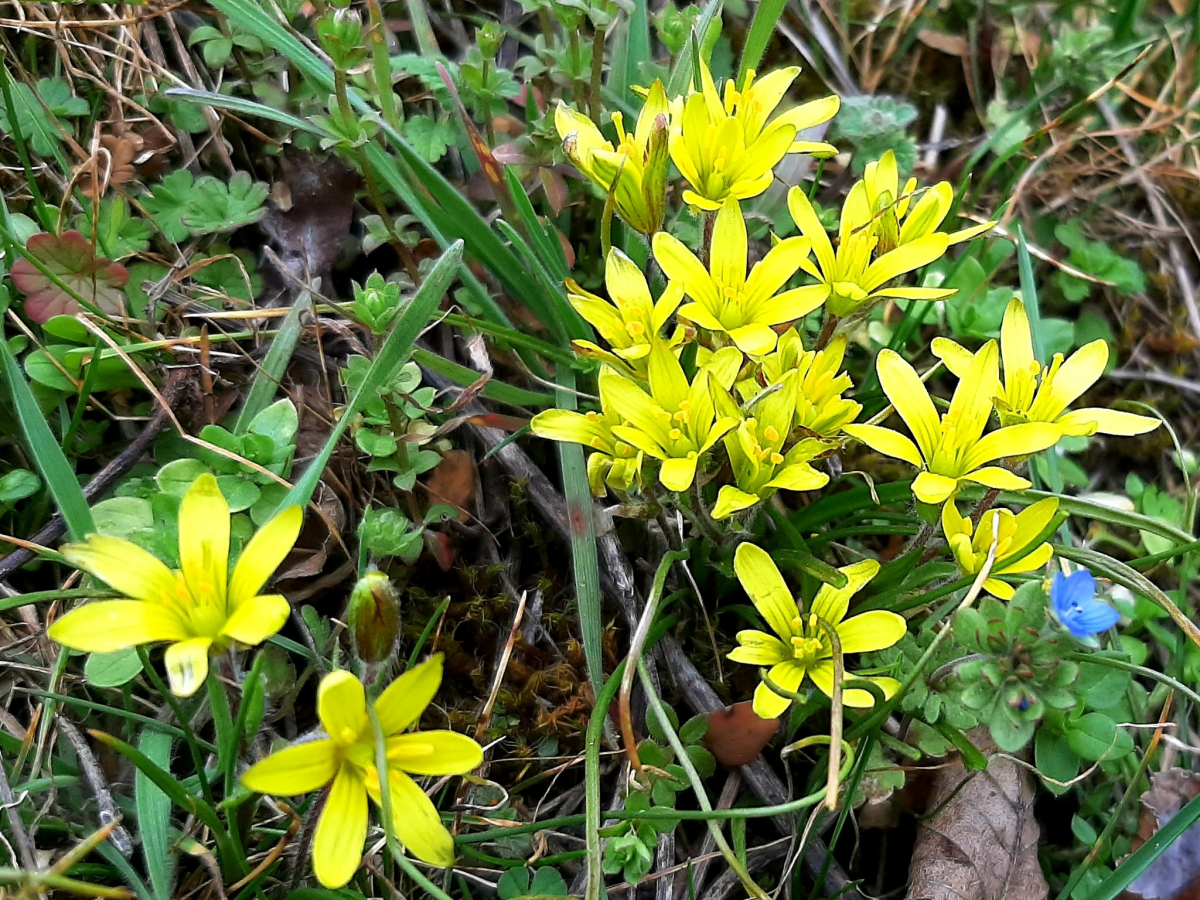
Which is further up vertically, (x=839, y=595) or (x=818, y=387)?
(x=818, y=387)

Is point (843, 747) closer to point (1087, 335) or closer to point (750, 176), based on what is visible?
point (750, 176)

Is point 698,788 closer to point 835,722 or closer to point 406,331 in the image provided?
point 835,722

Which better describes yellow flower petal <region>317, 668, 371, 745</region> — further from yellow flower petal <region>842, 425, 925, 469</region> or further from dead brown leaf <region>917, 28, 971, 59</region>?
dead brown leaf <region>917, 28, 971, 59</region>

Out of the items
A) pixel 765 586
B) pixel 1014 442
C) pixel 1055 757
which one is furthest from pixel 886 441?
pixel 1055 757

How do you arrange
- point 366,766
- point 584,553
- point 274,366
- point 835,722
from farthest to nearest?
1. point 274,366
2. point 584,553
3. point 835,722
4. point 366,766

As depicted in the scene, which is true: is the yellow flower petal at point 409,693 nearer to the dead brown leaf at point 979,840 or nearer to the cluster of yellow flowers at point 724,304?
the cluster of yellow flowers at point 724,304

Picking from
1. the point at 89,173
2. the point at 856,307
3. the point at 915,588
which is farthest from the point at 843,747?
the point at 89,173
